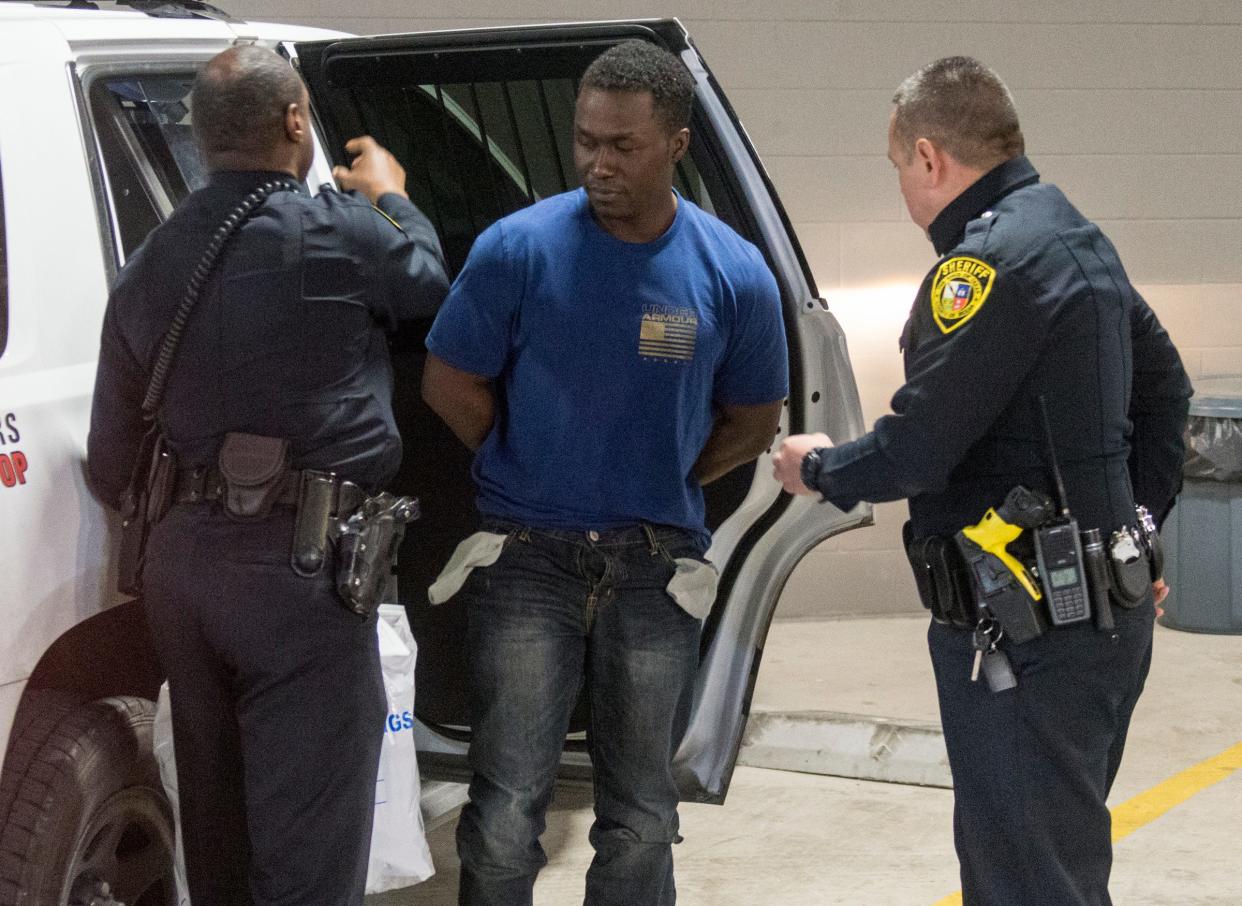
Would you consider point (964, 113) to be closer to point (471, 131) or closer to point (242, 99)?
point (242, 99)

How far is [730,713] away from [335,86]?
1539mm

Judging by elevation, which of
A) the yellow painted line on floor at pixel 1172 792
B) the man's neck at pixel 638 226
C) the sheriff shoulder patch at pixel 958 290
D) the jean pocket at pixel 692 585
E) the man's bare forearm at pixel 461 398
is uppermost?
the man's neck at pixel 638 226

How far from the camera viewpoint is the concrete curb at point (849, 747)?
478 centimetres

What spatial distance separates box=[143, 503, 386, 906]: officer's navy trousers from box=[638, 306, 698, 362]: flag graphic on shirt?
2.19 feet

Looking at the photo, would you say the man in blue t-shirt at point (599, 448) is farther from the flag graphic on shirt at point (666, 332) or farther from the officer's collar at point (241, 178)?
the officer's collar at point (241, 178)

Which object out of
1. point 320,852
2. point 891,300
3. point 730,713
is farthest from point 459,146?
point 891,300

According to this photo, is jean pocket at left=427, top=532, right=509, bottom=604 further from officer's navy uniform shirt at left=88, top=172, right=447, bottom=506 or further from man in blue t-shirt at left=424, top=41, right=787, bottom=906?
officer's navy uniform shirt at left=88, top=172, right=447, bottom=506

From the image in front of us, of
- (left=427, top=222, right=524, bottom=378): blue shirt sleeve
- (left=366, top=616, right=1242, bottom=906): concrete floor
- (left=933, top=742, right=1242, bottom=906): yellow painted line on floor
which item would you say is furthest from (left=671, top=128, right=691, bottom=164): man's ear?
(left=933, top=742, right=1242, bottom=906): yellow painted line on floor

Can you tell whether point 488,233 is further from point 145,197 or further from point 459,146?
point 459,146

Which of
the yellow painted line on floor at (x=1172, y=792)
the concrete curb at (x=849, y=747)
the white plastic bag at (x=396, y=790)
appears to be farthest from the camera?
the concrete curb at (x=849, y=747)

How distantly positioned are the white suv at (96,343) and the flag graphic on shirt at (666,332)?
49cm

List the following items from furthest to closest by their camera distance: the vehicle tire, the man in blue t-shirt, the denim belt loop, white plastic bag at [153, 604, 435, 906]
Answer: white plastic bag at [153, 604, 435, 906] < the denim belt loop < the man in blue t-shirt < the vehicle tire

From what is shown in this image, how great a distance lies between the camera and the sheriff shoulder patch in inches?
95.0

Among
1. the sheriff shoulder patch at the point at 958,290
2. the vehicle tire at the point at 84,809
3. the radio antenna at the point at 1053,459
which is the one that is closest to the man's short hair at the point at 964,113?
the sheriff shoulder patch at the point at 958,290
